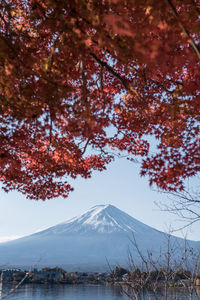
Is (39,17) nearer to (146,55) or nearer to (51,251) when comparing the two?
(146,55)

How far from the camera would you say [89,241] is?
168 meters

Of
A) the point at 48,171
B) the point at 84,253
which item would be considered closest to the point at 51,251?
the point at 84,253

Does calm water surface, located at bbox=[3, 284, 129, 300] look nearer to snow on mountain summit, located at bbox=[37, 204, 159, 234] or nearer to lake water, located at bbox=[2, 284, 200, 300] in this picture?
lake water, located at bbox=[2, 284, 200, 300]

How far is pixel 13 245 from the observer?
6329 inches

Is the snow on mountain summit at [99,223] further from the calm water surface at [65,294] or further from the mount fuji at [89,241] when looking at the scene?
the calm water surface at [65,294]

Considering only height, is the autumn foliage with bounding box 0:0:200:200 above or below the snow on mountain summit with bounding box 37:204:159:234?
below

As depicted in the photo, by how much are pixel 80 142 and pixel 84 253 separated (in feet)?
514

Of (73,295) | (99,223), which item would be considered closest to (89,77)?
(73,295)

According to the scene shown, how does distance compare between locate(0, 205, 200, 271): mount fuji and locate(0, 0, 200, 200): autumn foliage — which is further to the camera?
locate(0, 205, 200, 271): mount fuji

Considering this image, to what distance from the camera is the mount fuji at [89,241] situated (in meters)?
144

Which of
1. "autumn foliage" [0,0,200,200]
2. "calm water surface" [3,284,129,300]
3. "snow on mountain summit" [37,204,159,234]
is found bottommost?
"calm water surface" [3,284,129,300]

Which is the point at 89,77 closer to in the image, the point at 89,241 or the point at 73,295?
the point at 73,295

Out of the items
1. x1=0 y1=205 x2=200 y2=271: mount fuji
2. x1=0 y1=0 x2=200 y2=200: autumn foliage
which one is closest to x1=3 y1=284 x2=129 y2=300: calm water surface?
x1=0 y1=0 x2=200 y2=200: autumn foliage

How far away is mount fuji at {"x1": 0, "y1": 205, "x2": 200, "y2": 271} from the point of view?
5660 inches
